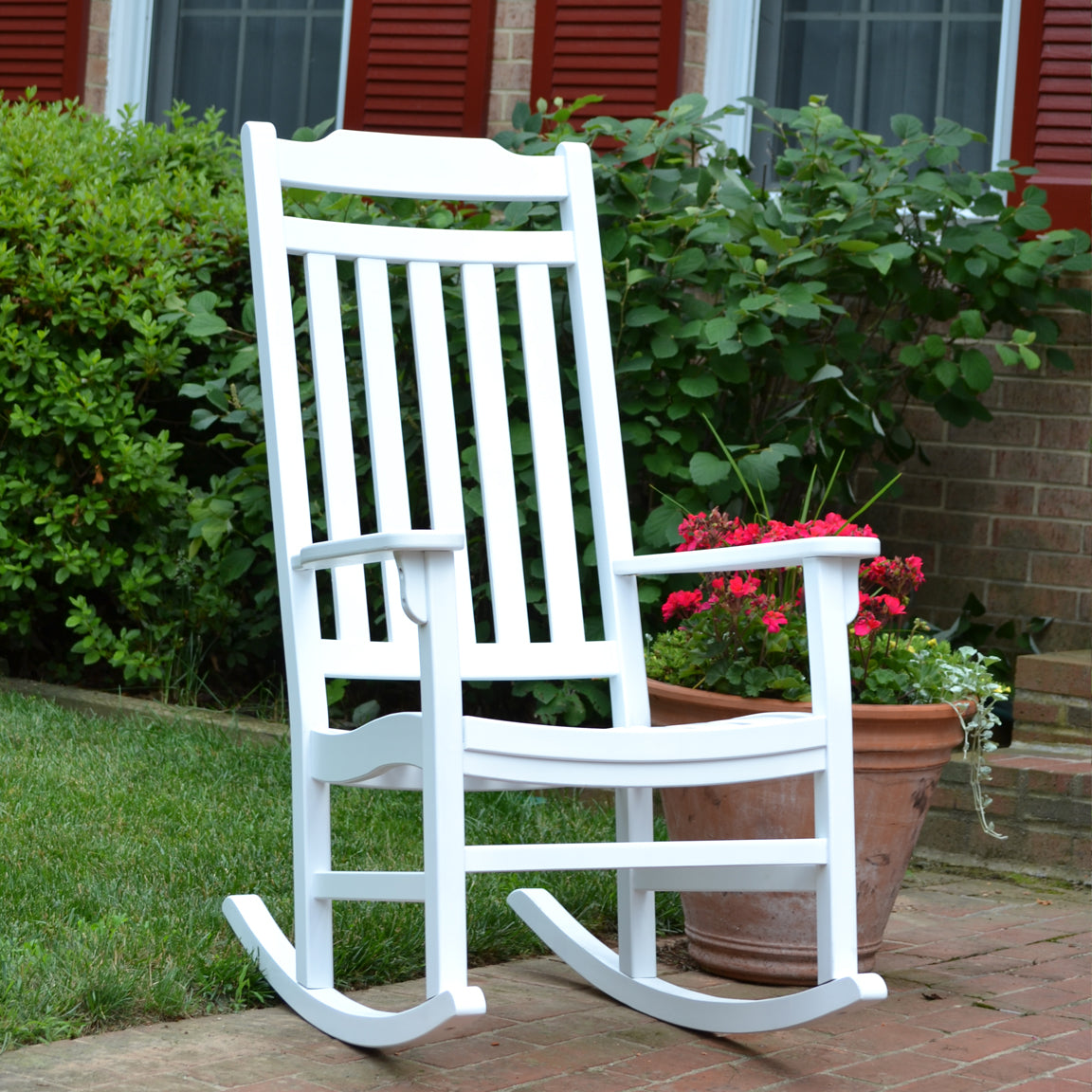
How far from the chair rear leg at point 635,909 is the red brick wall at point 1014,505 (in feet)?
7.11

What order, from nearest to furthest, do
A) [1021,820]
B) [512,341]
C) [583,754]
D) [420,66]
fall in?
[583,754], [1021,820], [512,341], [420,66]

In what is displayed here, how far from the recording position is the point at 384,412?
2475 millimetres

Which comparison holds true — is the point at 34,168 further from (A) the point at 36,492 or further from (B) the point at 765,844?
(B) the point at 765,844

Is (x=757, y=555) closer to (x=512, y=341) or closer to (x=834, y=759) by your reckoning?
(x=834, y=759)

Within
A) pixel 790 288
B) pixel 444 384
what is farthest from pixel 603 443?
pixel 790 288

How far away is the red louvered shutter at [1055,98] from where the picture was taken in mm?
4270

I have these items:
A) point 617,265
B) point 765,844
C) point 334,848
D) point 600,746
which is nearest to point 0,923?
point 334,848

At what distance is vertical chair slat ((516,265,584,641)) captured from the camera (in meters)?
2.54

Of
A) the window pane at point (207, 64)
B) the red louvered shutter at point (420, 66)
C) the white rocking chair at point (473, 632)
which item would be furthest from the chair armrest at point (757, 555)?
the window pane at point (207, 64)

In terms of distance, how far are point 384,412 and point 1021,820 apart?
1.73m

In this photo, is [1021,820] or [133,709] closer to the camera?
[1021,820]

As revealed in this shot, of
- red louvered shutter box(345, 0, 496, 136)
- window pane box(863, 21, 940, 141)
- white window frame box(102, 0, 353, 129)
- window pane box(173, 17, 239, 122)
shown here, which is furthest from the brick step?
white window frame box(102, 0, 353, 129)

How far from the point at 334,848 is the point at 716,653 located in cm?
82

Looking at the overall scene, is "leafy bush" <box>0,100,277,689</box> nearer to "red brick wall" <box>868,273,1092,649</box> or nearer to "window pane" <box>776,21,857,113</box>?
"window pane" <box>776,21,857,113</box>
